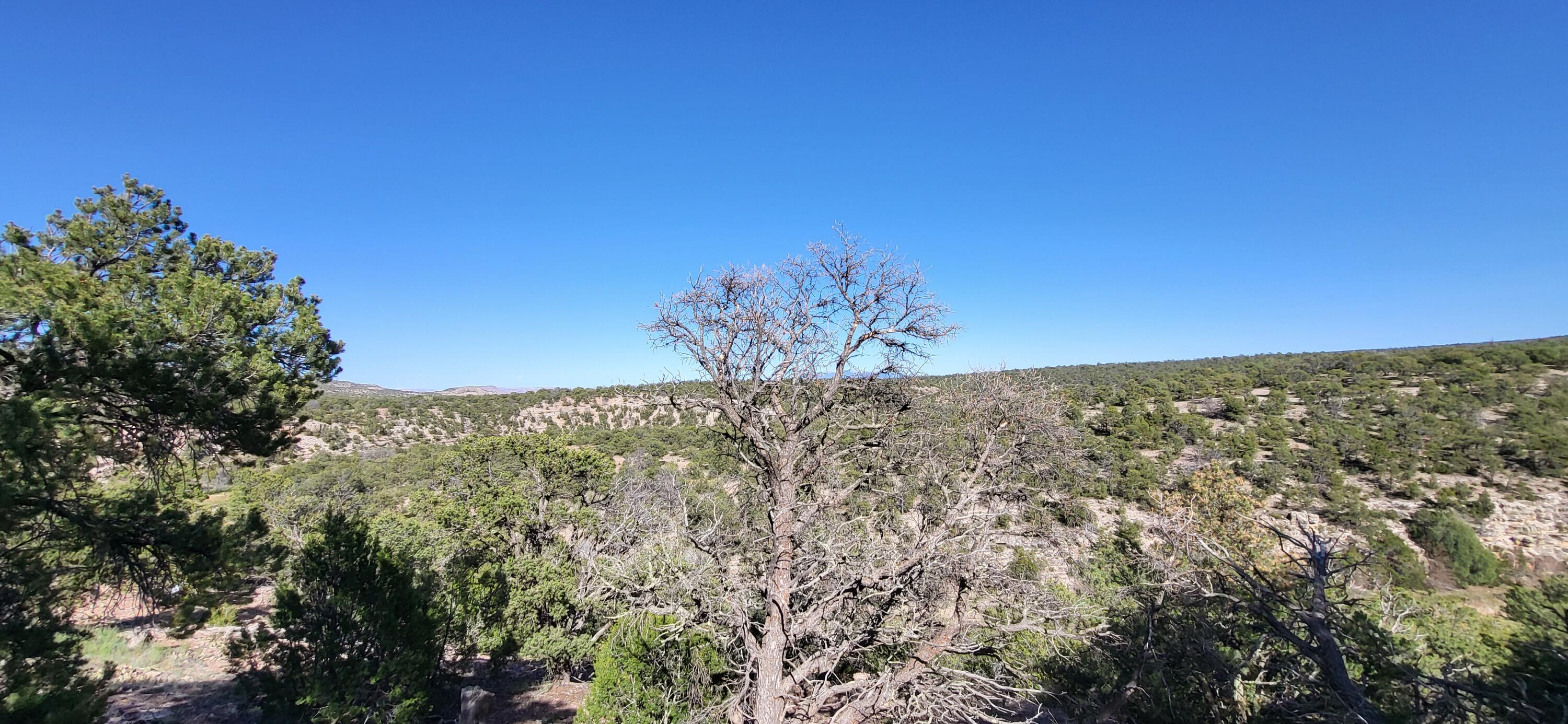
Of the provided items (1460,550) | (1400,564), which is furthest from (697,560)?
(1460,550)

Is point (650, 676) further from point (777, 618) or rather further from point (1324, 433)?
point (1324, 433)

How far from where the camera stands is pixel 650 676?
29.5ft

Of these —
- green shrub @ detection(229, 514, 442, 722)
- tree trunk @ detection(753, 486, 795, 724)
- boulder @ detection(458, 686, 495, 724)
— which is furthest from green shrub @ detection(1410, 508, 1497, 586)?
green shrub @ detection(229, 514, 442, 722)

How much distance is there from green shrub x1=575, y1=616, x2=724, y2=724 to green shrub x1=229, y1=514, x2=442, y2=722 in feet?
9.01

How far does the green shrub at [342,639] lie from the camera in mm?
7914

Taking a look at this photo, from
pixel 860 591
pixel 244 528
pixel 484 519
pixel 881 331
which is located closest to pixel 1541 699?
pixel 860 591

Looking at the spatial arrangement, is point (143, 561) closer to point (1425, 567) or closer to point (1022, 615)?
point (1022, 615)

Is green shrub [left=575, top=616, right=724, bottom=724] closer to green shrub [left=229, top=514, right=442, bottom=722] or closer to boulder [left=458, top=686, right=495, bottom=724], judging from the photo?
green shrub [left=229, top=514, right=442, bottom=722]

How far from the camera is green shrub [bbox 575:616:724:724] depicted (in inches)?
316

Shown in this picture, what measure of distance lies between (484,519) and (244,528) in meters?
6.64

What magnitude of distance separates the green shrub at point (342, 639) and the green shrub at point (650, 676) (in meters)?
2.75

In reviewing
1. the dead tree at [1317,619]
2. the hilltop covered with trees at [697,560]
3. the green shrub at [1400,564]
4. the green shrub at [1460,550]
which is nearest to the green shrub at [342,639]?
the hilltop covered with trees at [697,560]

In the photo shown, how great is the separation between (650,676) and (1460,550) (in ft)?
85.8

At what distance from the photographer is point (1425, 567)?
1772 centimetres
